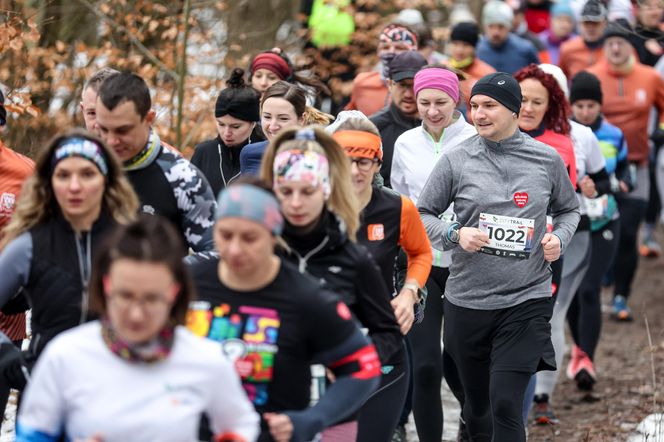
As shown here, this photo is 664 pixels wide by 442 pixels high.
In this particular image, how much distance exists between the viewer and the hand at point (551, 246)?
6594 millimetres

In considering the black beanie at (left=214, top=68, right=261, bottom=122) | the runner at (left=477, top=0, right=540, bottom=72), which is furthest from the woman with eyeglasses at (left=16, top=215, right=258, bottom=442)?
the runner at (left=477, top=0, right=540, bottom=72)

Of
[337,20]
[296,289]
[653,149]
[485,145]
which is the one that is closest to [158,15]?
[337,20]

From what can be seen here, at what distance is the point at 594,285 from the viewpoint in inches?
384

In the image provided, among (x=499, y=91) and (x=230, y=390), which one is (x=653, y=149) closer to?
(x=499, y=91)

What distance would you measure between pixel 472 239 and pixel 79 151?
93.8 inches

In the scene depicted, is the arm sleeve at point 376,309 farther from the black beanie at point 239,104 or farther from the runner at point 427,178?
the black beanie at point 239,104

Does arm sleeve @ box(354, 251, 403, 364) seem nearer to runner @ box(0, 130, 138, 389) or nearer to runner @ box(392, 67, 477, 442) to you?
runner @ box(0, 130, 138, 389)

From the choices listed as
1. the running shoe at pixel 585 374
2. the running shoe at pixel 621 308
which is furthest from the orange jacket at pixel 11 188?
the running shoe at pixel 621 308

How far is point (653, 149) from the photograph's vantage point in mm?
13984

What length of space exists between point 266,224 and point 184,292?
1.52 ft

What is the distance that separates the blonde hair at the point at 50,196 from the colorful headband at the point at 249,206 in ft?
2.15

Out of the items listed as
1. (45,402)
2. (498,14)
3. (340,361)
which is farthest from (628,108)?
(45,402)

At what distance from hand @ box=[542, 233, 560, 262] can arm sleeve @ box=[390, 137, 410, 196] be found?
3.95 ft

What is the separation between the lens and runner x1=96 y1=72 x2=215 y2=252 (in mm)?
5434
